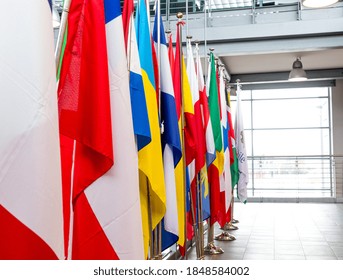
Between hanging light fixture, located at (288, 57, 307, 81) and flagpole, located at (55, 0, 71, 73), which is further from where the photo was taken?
hanging light fixture, located at (288, 57, 307, 81)

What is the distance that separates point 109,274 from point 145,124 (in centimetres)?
70

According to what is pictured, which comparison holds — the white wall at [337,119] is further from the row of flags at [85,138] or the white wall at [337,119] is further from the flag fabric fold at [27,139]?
the flag fabric fold at [27,139]

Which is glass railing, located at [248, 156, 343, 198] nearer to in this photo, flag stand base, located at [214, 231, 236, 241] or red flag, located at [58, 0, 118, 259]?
flag stand base, located at [214, 231, 236, 241]

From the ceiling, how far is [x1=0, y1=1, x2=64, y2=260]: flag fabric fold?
686 centimetres

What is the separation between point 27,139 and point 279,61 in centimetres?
785

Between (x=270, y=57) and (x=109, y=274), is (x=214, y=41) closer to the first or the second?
(x=270, y=57)

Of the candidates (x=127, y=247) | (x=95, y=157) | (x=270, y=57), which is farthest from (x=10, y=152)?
(x=270, y=57)

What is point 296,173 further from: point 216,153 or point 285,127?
point 216,153

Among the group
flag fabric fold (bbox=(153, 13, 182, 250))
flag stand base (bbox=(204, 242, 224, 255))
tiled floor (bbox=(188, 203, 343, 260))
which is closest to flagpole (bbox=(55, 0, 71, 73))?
flag fabric fold (bbox=(153, 13, 182, 250))

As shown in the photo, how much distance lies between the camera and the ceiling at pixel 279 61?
775 centimetres

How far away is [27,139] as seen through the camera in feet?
3.56

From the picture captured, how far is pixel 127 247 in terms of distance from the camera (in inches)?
61.3

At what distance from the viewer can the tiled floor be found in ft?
14.6

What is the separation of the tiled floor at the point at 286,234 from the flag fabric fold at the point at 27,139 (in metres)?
3.32
